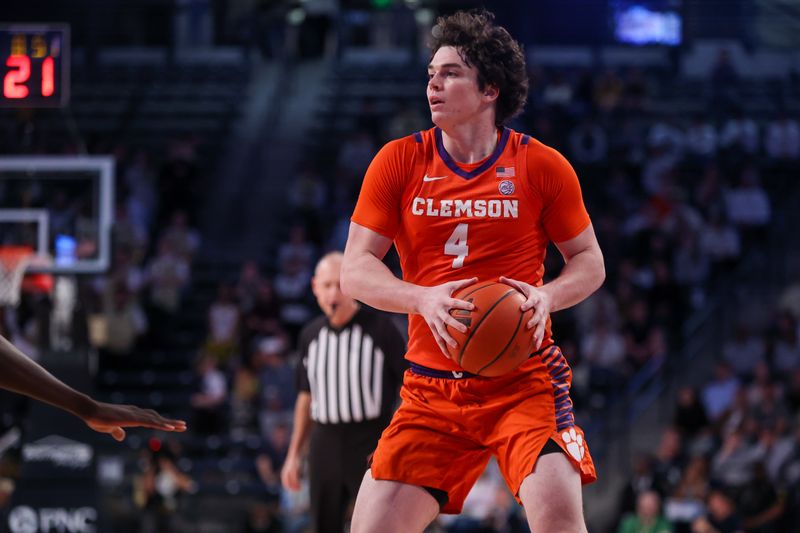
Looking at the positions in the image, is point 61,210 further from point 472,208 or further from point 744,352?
point 744,352

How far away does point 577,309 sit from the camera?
589 inches

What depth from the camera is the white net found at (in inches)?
440

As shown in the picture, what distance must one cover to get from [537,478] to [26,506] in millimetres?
6478

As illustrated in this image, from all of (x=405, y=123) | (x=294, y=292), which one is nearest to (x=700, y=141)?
(x=405, y=123)

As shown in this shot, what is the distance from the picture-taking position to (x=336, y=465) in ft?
23.4

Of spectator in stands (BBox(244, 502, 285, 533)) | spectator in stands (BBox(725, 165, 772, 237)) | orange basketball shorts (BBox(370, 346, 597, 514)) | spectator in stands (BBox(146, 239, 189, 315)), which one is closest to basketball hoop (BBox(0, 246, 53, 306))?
spectator in stands (BBox(244, 502, 285, 533))

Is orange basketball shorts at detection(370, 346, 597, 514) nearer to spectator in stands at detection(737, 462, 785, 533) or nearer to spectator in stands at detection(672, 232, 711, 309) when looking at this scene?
spectator in stands at detection(737, 462, 785, 533)

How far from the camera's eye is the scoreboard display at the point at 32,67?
7.74 meters

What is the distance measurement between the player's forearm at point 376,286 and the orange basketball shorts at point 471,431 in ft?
1.13

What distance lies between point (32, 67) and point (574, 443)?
16.0 ft

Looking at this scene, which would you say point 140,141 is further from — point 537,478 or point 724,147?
point 537,478

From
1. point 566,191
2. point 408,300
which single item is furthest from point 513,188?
point 408,300

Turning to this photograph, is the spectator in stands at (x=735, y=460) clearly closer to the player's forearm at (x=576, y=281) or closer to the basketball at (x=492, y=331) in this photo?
the player's forearm at (x=576, y=281)

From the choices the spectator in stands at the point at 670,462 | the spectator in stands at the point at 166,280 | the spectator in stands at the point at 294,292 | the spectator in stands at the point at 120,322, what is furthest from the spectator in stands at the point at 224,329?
the spectator in stands at the point at 670,462
